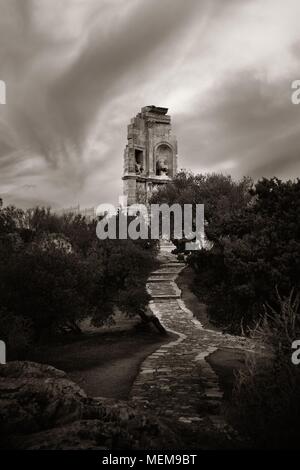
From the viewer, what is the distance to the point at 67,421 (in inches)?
277

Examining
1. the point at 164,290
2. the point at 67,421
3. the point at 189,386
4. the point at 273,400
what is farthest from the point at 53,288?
the point at 164,290

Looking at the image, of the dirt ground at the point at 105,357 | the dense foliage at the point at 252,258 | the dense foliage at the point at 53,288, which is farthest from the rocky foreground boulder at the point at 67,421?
the dense foliage at the point at 53,288

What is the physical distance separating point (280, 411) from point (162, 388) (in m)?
4.72

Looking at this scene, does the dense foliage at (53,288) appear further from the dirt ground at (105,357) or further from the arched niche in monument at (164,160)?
the arched niche in monument at (164,160)

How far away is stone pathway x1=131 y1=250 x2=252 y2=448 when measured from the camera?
29.1ft

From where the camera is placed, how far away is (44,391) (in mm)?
7883

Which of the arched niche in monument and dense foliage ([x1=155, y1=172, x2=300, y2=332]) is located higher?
the arched niche in monument

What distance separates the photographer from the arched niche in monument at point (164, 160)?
169 ft

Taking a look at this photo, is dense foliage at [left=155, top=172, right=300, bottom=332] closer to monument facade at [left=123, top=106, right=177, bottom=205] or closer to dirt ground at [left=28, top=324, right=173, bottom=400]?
dirt ground at [left=28, top=324, right=173, bottom=400]

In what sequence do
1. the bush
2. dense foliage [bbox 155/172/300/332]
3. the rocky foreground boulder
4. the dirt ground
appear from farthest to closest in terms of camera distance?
1. the dirt ground
2. dense foliage [bbox 155/172/300/332]
3. the bush
4. the rocky foreground boulder

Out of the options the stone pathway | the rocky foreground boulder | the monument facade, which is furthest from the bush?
the monument facade

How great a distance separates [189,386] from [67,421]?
21.1 feet

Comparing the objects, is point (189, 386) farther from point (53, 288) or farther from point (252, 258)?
point (53, 288)
